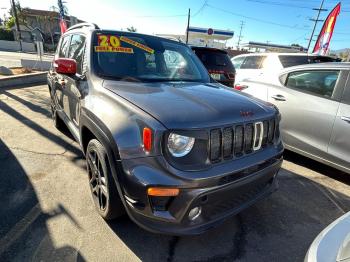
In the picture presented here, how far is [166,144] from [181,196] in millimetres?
392

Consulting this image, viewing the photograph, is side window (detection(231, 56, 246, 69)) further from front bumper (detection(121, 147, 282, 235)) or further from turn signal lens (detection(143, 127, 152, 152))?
turn signal lens (detection(143, 127, 152, 152))

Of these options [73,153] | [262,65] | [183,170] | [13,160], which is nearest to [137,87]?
[183,170]

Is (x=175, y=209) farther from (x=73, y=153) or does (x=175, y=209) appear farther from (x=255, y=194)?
(x=73, y=153)

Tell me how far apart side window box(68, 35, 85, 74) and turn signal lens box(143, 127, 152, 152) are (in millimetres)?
1667

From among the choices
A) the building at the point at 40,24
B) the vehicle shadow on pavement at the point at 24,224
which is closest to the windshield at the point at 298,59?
the vehicle shadow on pavement at the point at 24,224

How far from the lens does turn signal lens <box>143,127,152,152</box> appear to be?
1.90 metres

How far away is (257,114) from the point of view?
238 cm

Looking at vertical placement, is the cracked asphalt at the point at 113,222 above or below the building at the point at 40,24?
below

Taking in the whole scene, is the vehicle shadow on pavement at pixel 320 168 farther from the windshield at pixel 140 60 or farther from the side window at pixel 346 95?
the windshield at pixel 140 60

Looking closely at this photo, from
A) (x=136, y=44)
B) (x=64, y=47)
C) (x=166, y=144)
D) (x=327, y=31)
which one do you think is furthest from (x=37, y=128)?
(x=327, y=31)

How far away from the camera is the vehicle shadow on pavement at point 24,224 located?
2197mm

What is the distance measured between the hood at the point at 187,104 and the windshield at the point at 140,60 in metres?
0.28

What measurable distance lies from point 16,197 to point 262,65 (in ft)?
23.4

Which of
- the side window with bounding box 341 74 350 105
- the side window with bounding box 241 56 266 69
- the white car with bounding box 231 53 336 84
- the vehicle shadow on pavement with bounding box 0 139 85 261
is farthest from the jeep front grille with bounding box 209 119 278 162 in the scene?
the side window with bounding box 241 56 266 69
